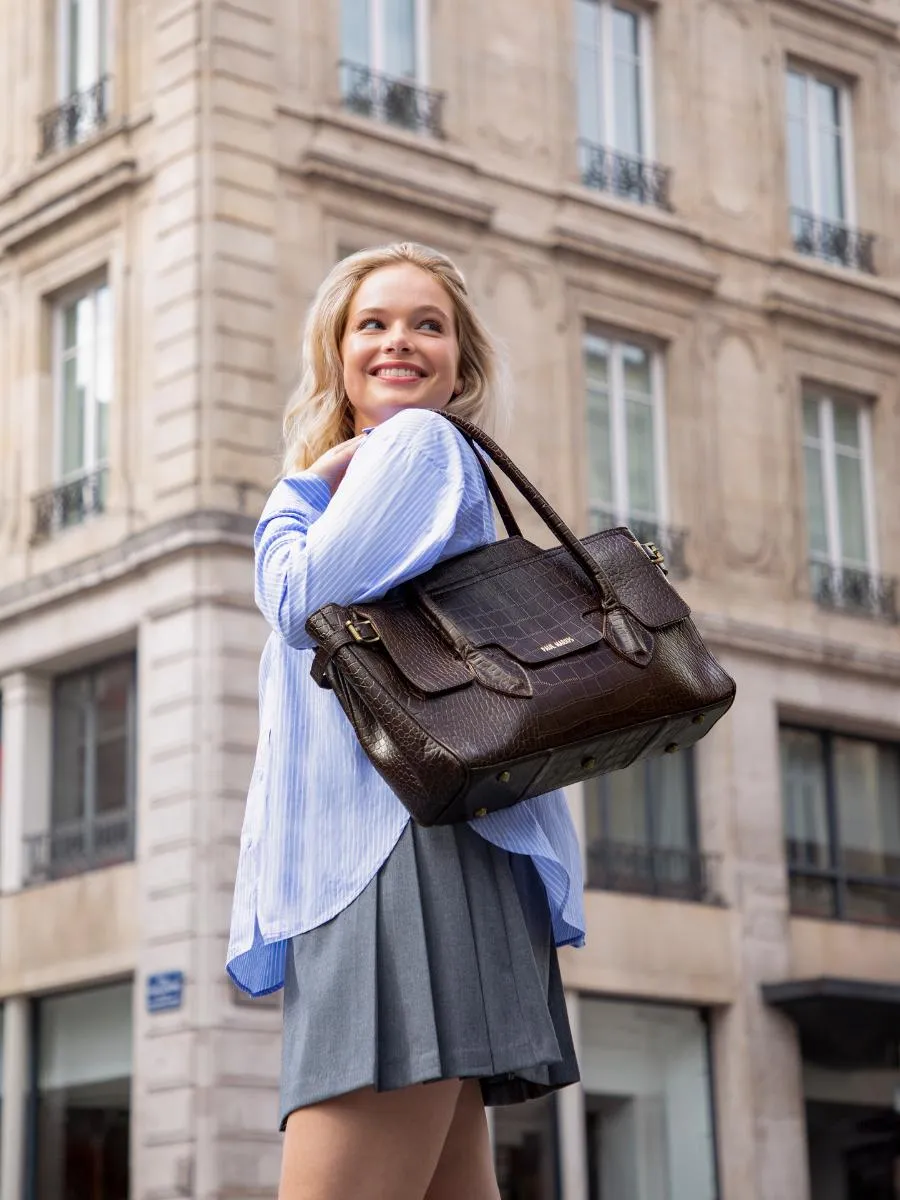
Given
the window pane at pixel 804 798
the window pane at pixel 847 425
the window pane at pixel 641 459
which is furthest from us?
the window pane at pixel 847 425

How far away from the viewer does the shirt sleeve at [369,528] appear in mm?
2615

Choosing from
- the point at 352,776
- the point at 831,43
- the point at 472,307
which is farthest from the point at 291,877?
the point at 831,43

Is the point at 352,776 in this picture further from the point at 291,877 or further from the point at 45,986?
the point at 45,986

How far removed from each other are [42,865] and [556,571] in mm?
15620

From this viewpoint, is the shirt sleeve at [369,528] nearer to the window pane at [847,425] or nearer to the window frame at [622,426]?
the window frame at [622,426]

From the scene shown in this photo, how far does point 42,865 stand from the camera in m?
17.8

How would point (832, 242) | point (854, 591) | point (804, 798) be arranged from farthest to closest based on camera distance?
1. point (832, 242)
2. point (854, 591)
3. point (804, 798)

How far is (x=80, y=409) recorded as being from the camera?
18359mm

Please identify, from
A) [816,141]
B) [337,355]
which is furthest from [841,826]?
[337,355]

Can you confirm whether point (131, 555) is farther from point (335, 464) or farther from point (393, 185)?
point (335, 464)

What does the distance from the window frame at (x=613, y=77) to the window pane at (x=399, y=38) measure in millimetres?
1901

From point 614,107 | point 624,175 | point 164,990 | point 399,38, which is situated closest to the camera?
point 164,990

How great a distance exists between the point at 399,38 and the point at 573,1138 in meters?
9.57

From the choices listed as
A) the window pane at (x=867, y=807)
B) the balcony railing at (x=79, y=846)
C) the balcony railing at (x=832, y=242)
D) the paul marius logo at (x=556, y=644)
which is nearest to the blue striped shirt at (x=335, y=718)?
the paul marius logo at (x=556, y=644)
